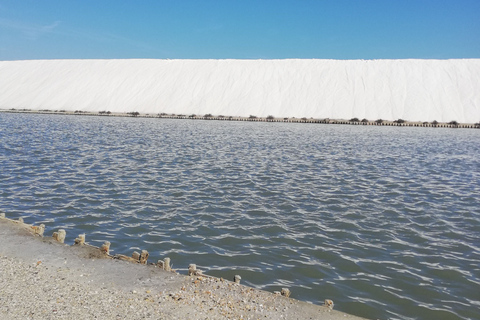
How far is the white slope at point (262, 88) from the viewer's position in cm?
6209

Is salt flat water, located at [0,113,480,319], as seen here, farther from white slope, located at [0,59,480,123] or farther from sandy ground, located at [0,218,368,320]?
white slope, located at [0,59,480,123]

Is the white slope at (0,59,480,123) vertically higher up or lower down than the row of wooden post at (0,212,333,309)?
higher up

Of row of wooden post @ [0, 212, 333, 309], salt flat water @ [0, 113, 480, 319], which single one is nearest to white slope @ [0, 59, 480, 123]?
salt flat water @ [0, 113, 480, 319]

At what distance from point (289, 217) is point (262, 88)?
61529 millimetres

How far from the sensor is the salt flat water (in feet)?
23.7

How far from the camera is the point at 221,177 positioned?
15.5 m

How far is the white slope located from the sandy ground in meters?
56.1

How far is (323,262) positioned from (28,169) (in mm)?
12949

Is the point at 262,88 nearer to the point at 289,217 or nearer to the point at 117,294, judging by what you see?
the point at 289,217

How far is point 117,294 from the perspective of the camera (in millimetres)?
5633

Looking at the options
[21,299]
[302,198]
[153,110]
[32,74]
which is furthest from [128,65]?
[21,299]

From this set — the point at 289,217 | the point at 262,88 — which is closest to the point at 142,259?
the point at 289,217

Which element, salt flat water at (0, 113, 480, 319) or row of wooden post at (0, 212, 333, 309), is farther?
salt flat water at (0, 113, 480, 319)

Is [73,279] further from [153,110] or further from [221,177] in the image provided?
[153,110]
